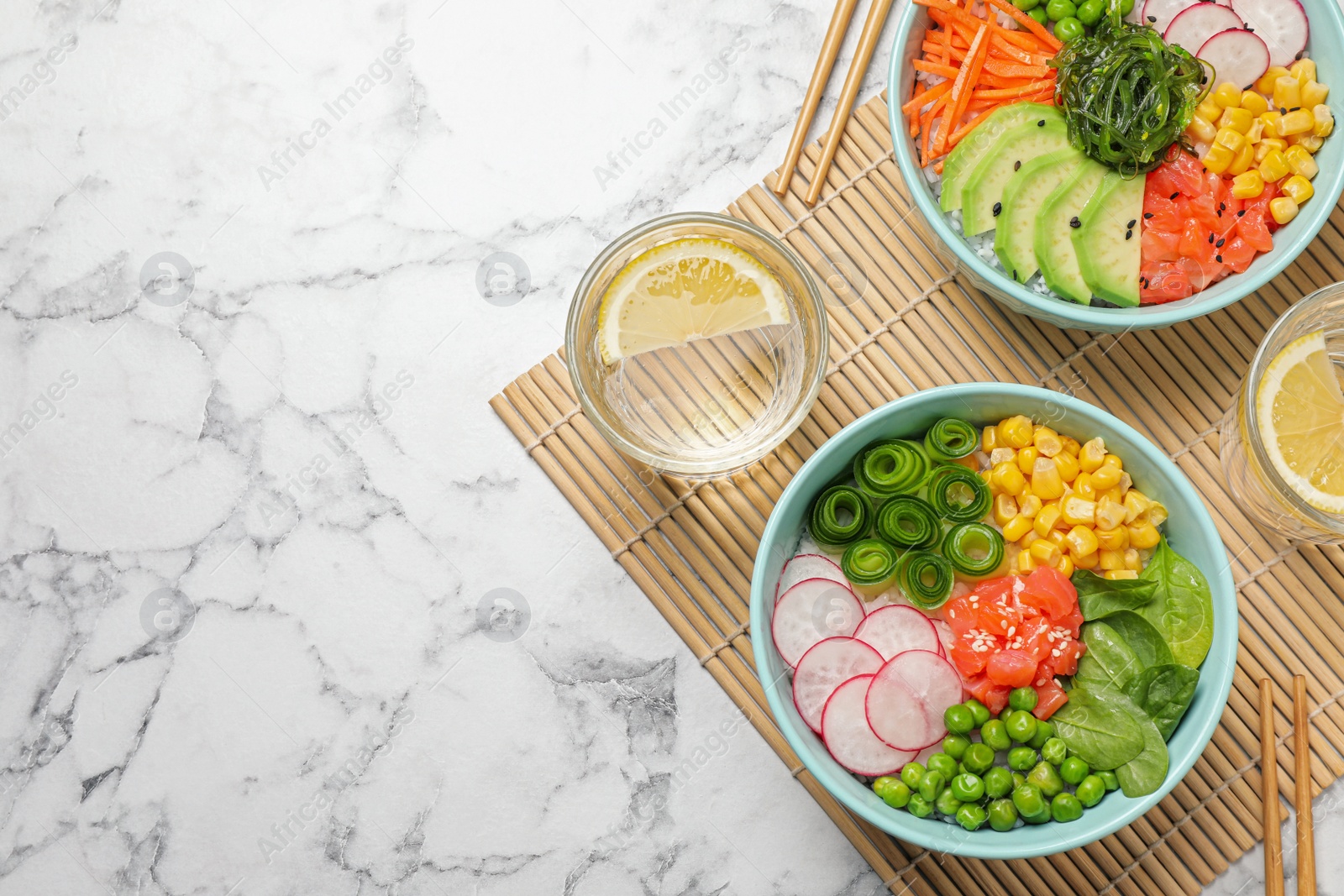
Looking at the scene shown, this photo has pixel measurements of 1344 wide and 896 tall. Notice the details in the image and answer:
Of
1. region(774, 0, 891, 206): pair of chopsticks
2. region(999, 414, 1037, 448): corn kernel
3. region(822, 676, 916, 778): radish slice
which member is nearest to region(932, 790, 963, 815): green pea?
region(822, 676, 916, 778): radish slice

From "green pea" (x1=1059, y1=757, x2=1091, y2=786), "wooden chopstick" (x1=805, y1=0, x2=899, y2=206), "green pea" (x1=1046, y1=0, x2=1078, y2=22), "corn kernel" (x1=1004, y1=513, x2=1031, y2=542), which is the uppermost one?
"wooden chopstick" (x1=805, y1=0, x2=899, y2=206)

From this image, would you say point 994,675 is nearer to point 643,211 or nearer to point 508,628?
point 508,628

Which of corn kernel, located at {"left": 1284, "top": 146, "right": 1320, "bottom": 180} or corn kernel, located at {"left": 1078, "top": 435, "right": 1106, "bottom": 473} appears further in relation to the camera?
corn kernel, located at {"left": 1284, "top": 146, "right": 1320, "bottom": 180}

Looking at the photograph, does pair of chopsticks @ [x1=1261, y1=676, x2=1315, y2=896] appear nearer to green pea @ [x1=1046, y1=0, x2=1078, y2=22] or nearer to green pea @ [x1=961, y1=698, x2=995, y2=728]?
green pea @ [x1=961, y1=698, x2=995, y2=728]

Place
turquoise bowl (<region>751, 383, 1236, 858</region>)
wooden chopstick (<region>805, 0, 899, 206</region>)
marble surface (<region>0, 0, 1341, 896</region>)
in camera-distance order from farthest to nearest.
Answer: marble surface (<region>0, 0, 1341, 896</region>)
wooden chopstick (<region>805, 0, 899, 206</region>)
turquoise bowl (<region>751, 383, 1236, 858</region>)

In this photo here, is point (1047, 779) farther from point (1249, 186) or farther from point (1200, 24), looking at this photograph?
point (1200, 24)

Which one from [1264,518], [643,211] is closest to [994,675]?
[1264,518]

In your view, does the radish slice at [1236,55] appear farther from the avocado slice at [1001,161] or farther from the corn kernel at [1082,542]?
the corn kernel at [1082,542]

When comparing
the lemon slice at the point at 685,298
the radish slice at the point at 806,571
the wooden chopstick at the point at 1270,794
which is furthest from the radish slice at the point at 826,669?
the wooden chopstick at the point at 1270,794

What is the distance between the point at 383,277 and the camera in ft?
10.00

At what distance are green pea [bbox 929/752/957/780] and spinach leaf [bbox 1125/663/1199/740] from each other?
0.48 meters

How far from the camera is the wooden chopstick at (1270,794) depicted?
2586mm

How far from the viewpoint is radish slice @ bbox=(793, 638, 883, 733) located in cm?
244

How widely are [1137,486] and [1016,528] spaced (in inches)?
14.1
